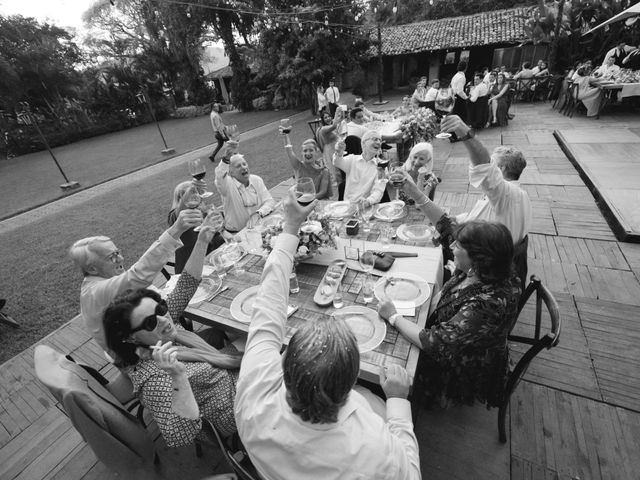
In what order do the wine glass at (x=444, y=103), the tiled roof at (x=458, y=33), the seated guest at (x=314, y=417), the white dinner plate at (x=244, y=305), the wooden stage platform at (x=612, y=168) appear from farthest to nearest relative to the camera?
1. the tiled roof at (x=458, y=33)
2. the wine glass at (x=444, y=103)
3. the wooden stage platform at (x=612, y=168)
4. the white dinner plate at (x=244, y=305)
5. the seated guest at (x=314, y=417)

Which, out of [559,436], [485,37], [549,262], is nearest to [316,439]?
[559,436]

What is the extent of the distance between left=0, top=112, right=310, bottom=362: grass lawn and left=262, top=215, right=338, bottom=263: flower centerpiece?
3667 mm

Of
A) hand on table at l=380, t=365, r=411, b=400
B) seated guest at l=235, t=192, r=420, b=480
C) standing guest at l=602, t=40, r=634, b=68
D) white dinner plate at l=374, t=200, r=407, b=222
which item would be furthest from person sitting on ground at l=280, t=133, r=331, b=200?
standing guest at l=602, t=40, r=634, b=68

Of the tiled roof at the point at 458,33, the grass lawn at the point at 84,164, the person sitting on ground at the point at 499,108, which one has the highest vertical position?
the tiled roof at the point at 458,33

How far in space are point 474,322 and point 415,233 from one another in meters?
1.26

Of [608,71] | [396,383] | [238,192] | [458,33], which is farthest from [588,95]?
[458,33]

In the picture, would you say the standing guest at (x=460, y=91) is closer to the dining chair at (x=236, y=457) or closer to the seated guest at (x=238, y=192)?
the seated guest at (x=238, y=192)

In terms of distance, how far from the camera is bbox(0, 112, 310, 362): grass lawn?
13.9 feet

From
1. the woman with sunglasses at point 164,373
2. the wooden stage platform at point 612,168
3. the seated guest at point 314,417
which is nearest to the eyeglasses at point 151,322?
the woman with sunglasses at point 164,373

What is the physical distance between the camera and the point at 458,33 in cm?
1966

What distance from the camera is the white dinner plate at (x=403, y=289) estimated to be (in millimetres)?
2033

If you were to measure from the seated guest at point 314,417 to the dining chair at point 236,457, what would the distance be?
0.23 m

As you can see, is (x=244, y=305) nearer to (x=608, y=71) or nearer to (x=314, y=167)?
(x=314, y=167)

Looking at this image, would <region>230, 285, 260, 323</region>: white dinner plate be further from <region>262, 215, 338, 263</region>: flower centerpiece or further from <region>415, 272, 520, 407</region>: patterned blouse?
<region>415, 272, 520, 407</region>: patterned blouse
